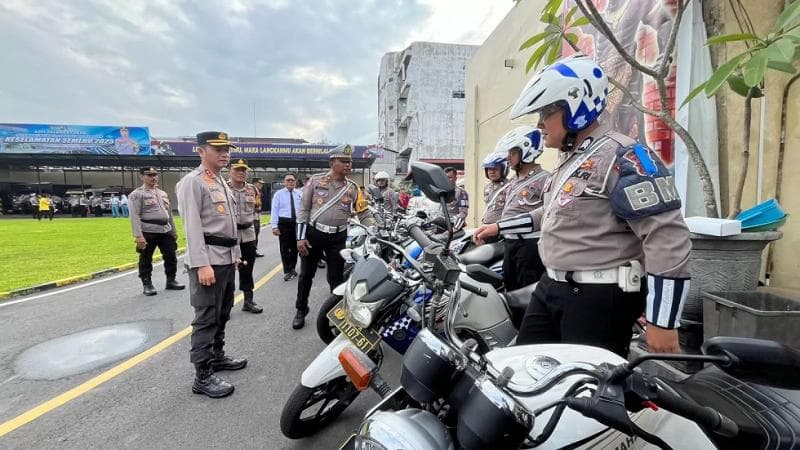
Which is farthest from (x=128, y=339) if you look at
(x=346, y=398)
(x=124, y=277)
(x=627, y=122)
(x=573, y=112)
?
(x=627, y=122)

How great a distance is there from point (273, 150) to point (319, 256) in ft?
103

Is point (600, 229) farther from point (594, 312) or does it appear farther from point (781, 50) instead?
point (781, 50)

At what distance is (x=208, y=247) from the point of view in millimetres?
3189

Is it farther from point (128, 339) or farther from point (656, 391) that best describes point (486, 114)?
point (656, 391)

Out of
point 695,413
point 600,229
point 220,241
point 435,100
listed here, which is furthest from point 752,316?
point 435,100

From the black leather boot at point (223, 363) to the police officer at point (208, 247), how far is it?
32 cm

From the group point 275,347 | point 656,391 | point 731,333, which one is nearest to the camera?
point 656,391


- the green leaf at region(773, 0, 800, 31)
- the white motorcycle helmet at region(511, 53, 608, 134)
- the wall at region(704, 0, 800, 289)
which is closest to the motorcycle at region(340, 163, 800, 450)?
the white motorcycle helmet at region(511, 53, 608, 134)

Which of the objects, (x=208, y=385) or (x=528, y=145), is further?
(x=528, y=145)

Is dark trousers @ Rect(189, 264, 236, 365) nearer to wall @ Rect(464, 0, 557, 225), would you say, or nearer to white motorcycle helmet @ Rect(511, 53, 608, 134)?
white motorcycle helmet @ Rect(511, 53, 608, 134)

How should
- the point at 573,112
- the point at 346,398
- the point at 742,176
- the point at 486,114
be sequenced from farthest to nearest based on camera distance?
the point at 486,114 < the point at 742,176 < the point at 346,398 < the point at 573,112

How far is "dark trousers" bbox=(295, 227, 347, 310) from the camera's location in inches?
182

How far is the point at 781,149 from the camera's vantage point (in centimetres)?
329

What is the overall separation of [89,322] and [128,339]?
107cm
